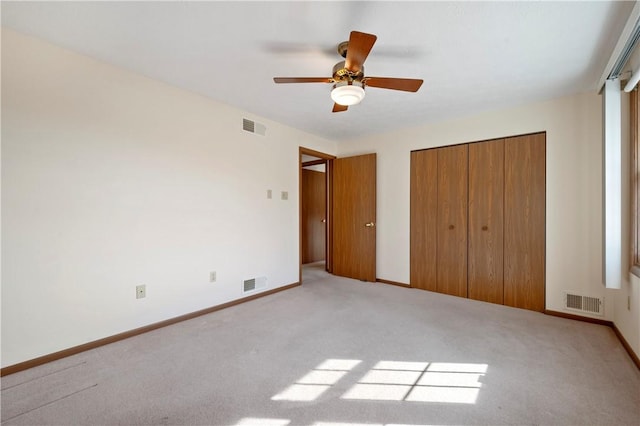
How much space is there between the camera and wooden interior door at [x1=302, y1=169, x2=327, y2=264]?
Result: 6367mm

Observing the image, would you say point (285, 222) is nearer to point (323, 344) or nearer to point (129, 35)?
point (323, 344)

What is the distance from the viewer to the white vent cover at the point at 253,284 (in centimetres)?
359

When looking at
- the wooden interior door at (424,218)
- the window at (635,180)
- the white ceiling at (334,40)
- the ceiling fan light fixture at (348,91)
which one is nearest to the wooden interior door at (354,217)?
the wooden interior door at (424,218)

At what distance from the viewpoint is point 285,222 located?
4184 mm

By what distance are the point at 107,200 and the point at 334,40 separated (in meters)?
2.29

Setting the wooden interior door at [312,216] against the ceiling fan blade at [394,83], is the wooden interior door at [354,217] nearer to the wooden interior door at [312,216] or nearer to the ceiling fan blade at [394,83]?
the wooden interior door at [312,216]

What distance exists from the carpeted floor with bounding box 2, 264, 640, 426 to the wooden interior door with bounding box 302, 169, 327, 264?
3433 mm

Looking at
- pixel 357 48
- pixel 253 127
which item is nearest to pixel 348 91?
pixel 357 48

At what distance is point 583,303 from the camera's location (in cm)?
293

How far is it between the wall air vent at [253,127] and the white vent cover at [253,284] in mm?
1935

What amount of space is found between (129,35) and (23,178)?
50.7 inches

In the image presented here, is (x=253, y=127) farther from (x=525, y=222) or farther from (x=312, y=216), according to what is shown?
(x=525, y=222)

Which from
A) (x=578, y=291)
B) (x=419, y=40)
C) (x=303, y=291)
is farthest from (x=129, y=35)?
(x=578, y=291)

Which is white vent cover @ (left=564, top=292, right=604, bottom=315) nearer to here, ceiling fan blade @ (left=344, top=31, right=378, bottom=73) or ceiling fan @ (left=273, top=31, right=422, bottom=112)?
ceiling fan @ (left=273, top=31, right=422, bottom=112)
